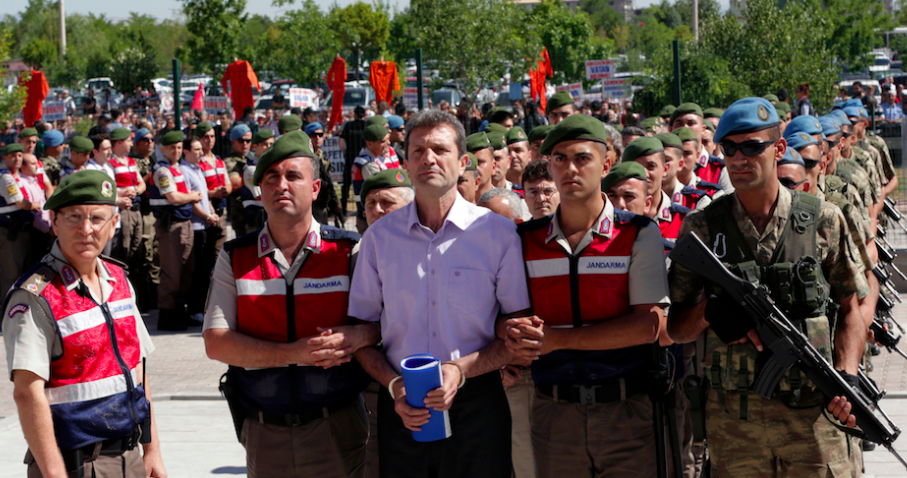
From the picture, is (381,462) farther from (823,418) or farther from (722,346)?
(823,418)

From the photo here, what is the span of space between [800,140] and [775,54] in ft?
40.1

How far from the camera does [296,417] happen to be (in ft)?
13.2

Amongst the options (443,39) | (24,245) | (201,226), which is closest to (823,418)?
(201,226)

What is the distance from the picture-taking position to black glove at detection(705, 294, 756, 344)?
3791 millimetres

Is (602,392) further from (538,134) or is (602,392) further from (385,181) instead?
(538,134)

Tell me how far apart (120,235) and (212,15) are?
1951 cm

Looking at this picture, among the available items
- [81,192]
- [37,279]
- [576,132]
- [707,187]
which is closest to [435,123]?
[576,132]

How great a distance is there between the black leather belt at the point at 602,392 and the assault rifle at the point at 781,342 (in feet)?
1.83

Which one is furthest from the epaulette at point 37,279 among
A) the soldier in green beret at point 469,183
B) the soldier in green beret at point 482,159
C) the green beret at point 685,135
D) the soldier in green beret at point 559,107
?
the soldier in green beret at point 559,107

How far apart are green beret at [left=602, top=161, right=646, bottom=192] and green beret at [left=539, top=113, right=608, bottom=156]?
1.12 meters

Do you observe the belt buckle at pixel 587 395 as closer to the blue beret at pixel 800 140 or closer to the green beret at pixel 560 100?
the blue beret at pixel 800 140

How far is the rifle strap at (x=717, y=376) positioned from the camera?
13.3 feet

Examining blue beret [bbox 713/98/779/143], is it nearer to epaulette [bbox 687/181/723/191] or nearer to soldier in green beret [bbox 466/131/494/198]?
epaulette [bbox 687/181/723/191]

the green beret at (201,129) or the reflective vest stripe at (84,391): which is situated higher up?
the green beret at (201,129)
